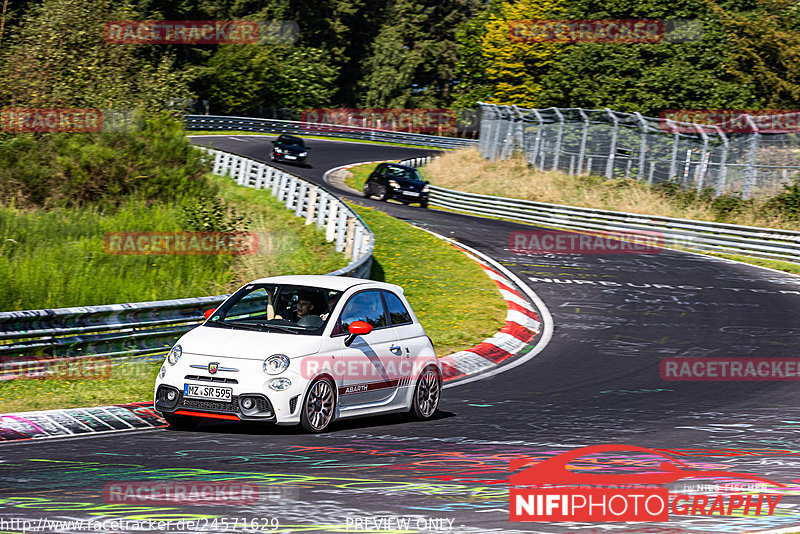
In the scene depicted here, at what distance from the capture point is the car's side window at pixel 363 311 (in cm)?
1027

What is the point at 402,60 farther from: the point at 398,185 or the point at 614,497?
the point at 614,497

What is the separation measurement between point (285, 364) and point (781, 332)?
12065 millimetres

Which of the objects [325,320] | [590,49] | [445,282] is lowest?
[445,282]

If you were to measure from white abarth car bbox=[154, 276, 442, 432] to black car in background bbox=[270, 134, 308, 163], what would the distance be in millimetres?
41200

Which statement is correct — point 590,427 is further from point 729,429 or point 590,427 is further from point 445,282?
point 445,282

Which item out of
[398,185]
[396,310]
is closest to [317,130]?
[398,185]

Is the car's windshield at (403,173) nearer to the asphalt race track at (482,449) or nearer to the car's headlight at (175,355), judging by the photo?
the asphalt race track at (482,449)

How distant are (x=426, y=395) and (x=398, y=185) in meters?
28.6

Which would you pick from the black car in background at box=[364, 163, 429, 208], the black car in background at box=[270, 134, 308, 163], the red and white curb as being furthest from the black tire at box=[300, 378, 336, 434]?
the black car in background at box=[270, 134, 308, 163]

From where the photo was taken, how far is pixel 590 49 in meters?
54.2

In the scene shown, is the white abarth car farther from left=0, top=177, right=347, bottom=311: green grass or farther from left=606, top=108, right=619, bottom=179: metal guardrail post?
left=606, top=108, right=619, bottom=179: metal guardrail post

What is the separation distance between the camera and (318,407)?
9.63 metres

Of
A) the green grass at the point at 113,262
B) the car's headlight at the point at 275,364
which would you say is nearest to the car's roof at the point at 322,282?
the car's headlight at the point at 275,364

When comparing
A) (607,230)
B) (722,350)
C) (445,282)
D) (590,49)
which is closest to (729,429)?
(722,350)
